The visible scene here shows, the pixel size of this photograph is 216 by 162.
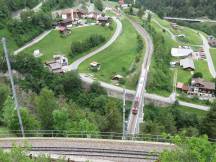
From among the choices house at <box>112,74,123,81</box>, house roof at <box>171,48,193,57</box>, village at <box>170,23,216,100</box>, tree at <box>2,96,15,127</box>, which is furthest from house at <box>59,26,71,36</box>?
tree at <box>2,96,15,127</box>

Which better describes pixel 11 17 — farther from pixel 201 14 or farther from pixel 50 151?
pixel 201 14

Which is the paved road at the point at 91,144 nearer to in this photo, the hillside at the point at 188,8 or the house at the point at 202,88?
the house at the point at 202,88

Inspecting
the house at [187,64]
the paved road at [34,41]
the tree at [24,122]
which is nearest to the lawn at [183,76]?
the house at [187,64]

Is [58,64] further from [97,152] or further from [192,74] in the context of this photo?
[97,152]

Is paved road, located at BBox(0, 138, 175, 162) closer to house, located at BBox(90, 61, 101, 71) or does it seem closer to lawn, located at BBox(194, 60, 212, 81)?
house, located at BBox(90, 61, 101, 71)

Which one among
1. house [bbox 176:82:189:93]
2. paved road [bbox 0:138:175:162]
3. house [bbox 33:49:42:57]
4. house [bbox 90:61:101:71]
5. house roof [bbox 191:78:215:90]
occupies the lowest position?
house [bbox 176:82:189:93]

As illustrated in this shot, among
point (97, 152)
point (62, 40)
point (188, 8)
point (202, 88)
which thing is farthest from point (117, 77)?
point (188, 8)
